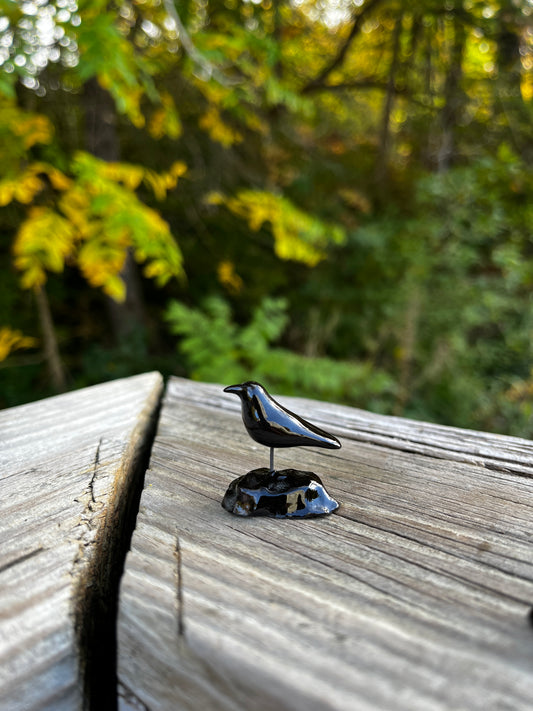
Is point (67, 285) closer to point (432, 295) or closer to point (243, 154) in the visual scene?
point (243, 154)

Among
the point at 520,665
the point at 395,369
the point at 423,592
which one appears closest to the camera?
the point at 520,665

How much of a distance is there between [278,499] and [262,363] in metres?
2.91

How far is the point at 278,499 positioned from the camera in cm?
78

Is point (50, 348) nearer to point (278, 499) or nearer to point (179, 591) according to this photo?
point (278, 499)

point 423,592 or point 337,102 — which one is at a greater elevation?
point 337,102

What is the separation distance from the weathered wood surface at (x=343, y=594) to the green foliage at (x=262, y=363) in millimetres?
2647

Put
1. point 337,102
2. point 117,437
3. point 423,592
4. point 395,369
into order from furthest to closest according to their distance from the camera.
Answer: point 337,102 < point 395,369 < point 117,437 < point 423,592

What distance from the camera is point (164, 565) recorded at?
61 centimetres

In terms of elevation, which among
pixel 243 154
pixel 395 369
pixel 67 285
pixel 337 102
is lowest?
pixel 395 369

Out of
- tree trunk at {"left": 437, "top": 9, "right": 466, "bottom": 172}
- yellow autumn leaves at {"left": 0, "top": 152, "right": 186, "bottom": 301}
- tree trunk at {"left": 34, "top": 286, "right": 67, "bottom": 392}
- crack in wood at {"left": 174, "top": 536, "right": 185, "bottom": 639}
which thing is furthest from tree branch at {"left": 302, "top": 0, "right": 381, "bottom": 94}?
crack in wood at {"left": 174, "top": 536, "right": 185, "bottom": 639}

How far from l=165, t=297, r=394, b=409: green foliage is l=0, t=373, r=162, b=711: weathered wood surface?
2.37 meters

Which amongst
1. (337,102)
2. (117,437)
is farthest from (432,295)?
(117,437)

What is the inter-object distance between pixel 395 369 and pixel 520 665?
5048 millimetres

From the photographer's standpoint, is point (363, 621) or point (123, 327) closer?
point (363, 621)
